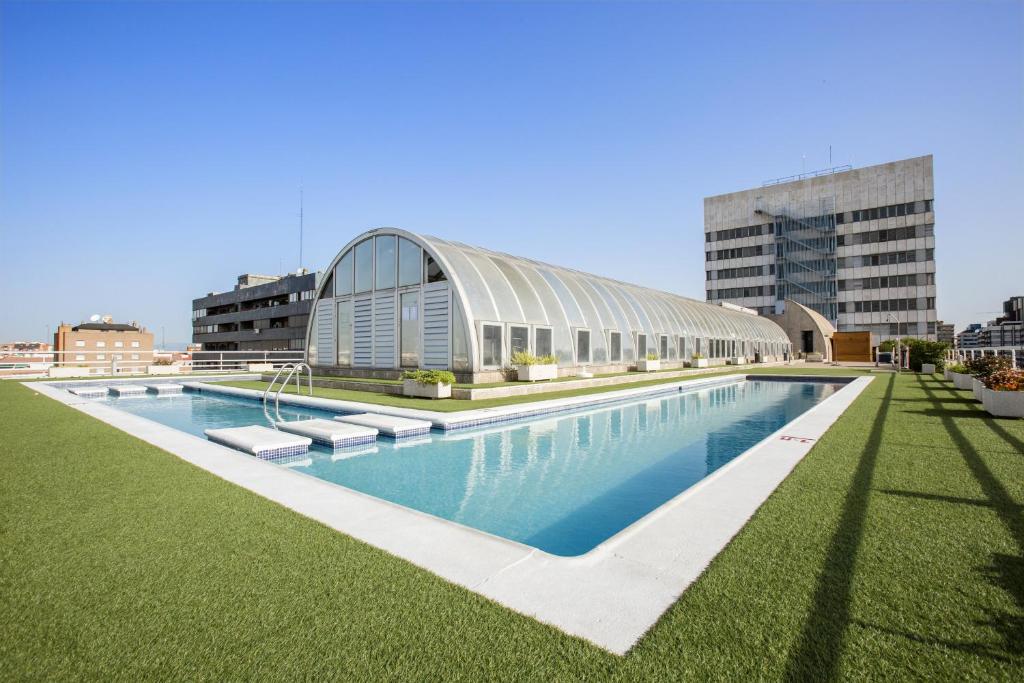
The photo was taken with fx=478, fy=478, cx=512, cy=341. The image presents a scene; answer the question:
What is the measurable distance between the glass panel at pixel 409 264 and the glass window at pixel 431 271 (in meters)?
0.27

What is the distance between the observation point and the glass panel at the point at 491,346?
746 inches

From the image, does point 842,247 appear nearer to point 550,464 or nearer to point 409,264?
point 409,264

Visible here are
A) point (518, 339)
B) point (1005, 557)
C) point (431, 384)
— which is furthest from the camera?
point (518, 339)

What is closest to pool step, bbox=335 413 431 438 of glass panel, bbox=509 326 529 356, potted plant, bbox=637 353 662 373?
glass panel, bbox=509 326 529 356

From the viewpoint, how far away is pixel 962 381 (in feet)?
59.0

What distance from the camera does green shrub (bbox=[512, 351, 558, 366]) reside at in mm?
19656

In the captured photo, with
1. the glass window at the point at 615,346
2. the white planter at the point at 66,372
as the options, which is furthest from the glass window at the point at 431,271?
the white planter at the point at 66,372

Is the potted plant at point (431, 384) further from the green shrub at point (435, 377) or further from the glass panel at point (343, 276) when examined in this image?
the glass panel at point (343, 276)

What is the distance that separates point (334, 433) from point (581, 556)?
740 centimetres

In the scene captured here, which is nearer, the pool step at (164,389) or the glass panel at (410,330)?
the glass panel at (410,330)

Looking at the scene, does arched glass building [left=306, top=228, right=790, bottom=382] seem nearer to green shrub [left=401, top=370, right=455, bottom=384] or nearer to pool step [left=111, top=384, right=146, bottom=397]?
green shrub [left=401, top=370, right=455, bottom=384]

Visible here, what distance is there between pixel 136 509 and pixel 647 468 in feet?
24.8

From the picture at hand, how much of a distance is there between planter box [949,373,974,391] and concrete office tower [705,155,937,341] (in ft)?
177

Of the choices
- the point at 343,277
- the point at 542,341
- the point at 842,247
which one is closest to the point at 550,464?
the point at 542,341
